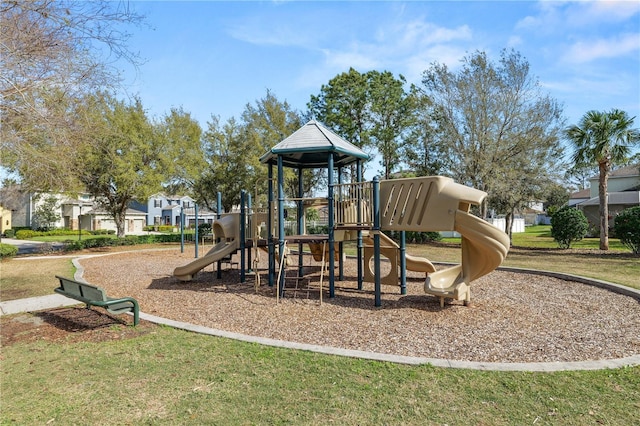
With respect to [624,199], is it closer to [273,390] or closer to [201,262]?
[201,262]

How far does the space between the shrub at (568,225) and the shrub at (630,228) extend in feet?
8.30

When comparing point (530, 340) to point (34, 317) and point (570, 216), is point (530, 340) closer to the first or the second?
point (34, 317)

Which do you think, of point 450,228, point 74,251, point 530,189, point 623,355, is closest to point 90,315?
point 450,228

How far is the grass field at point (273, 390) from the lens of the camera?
3.39 m

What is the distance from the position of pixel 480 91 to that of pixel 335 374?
2231cm

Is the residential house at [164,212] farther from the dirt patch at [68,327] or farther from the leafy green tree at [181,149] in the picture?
the dirt patch at [68,327]

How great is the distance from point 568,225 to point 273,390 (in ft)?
69.0

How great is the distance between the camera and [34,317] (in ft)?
22.9

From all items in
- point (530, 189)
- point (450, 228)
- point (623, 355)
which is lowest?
point (623, 355)

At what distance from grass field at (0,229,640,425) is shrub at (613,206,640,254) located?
15.7 metres

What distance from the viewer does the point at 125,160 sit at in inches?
907

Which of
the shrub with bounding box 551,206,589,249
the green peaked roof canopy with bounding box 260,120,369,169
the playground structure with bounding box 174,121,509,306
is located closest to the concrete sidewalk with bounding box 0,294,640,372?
the playground structure with bounding box 174,121,509,306

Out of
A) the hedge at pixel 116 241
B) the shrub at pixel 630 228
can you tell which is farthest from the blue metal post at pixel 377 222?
the hedge at pixel 116 241

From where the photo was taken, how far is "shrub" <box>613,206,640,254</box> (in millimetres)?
16484
